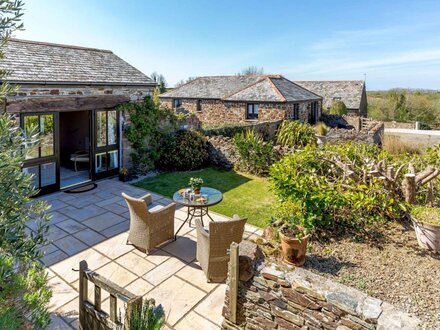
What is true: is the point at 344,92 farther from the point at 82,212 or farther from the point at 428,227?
the point at 82,212

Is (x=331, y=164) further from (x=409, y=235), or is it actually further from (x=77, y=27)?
(x=77, y=27)

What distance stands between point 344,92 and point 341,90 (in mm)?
648

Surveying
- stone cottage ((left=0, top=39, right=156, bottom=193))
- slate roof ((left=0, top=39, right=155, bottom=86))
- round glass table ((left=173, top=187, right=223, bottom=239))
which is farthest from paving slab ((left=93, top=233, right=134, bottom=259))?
slate roof ((left=0, top=39, right=155, bottom=86))

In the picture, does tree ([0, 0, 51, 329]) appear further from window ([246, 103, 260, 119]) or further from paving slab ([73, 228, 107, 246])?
window ([246, 103, 260, 119])

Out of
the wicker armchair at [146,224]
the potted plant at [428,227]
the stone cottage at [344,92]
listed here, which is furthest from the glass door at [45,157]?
the stone cottage at [344,92]

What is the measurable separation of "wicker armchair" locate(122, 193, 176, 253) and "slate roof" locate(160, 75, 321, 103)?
17610 mm

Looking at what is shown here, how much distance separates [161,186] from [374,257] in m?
7.64

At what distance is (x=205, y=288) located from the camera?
16.8 feet

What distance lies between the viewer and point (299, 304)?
3811 millimetres

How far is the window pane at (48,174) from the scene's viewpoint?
952cm

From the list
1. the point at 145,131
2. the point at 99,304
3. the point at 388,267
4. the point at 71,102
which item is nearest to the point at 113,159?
the point at 145,131

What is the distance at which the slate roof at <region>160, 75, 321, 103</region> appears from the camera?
23391 millimetres

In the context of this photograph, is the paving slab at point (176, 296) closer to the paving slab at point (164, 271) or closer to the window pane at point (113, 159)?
the paving slab at point (164, 271)

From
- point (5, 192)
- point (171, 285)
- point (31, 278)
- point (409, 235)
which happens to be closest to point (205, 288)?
point (171, 285)
